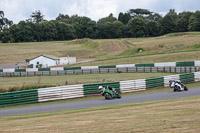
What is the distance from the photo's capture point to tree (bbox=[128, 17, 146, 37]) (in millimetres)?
127500

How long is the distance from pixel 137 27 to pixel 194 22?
76.4 feet

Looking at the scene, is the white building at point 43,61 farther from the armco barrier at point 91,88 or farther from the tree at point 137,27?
the tree at point 137,27

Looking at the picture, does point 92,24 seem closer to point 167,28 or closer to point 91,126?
point 167,28

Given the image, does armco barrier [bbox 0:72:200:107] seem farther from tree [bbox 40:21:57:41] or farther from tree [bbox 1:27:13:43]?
tree [bbox 40:21:57:41]

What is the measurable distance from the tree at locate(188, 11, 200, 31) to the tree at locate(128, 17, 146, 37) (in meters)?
19.0

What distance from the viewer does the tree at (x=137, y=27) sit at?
418 ft

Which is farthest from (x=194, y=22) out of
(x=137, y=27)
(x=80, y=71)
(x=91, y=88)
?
(x=91, y=88)

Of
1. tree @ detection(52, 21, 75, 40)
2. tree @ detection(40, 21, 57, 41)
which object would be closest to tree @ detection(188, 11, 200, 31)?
tree @ detection(52, 21, 75, 40)

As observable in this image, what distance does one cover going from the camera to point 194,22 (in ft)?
390

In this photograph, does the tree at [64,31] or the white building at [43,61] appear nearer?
the white building at [43,61]

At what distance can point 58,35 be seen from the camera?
5187 inches

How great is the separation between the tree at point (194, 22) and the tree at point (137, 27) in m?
19.0

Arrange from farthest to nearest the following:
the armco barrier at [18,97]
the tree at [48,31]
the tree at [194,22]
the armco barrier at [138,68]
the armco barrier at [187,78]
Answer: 1. the tree at [48,31]
2. the tree at [194,22]
3. the armco barrier at [138,68]
4. the armco barrier at [187,78]
5. the armco barrier at [18,97]

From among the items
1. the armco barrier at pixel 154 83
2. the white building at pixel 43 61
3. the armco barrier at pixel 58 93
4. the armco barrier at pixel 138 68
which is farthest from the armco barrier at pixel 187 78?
the white building at pixel 43 61
